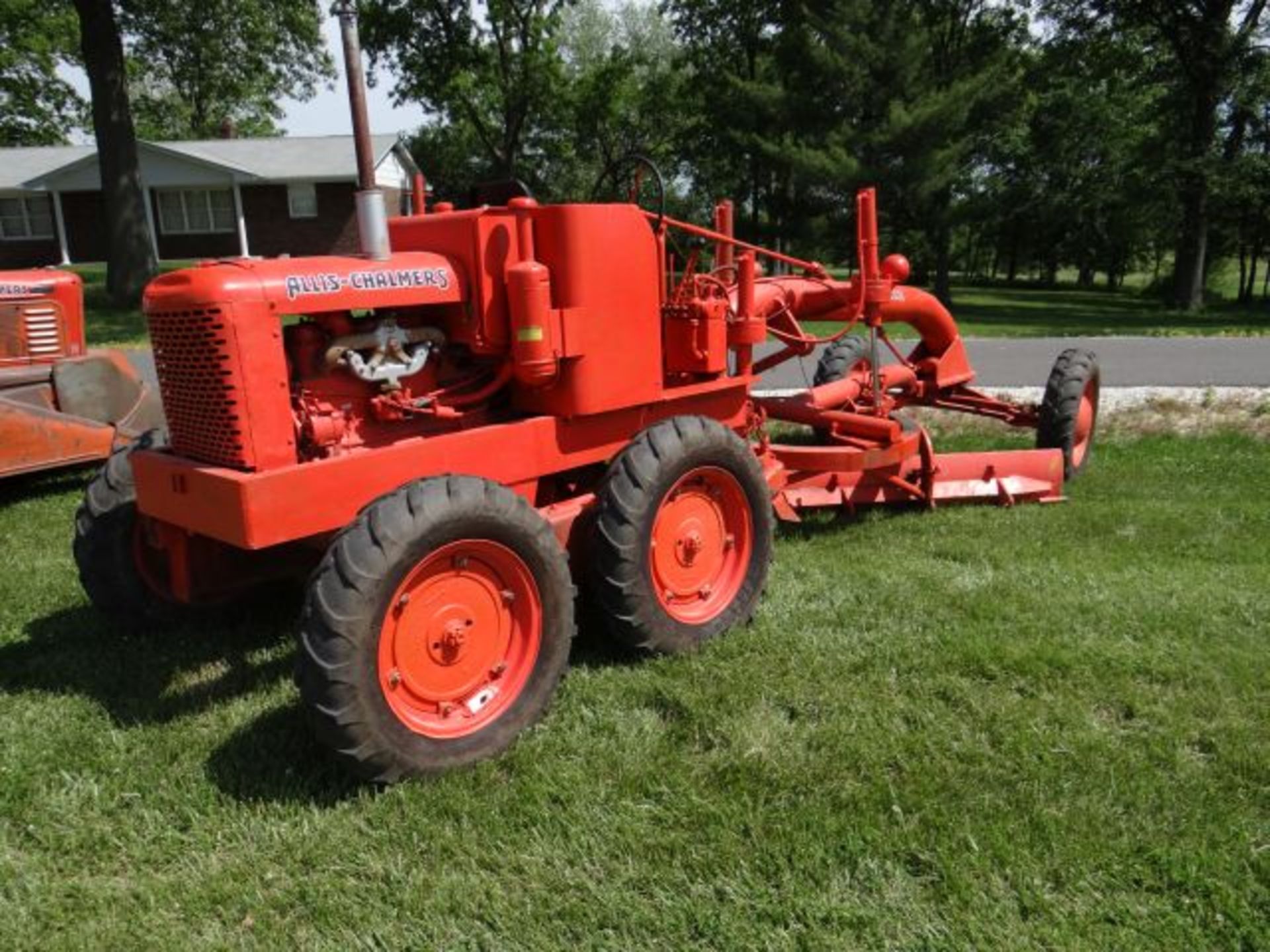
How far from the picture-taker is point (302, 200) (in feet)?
104

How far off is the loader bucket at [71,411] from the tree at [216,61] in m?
19.1

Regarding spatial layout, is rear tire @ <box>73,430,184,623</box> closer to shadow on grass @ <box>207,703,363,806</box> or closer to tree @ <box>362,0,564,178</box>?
shadow on grass @ <box>207,703,363,806</box>

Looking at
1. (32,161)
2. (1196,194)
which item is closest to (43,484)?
(1196,194)

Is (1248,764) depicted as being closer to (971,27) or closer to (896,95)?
(896,95)

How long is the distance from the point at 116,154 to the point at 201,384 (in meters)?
19.8

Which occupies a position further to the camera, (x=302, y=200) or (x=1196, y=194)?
(x=302, y=200)

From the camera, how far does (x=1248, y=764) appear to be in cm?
311

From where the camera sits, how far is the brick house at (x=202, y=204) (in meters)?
30.8

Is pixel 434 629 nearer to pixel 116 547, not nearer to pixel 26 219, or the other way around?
pixel 116 547

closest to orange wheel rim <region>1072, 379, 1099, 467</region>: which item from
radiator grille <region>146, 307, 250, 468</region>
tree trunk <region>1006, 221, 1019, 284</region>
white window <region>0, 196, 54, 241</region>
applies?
radiator grille <region>146, 307, 250, 468</region>

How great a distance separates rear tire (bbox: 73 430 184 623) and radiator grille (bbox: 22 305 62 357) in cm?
338

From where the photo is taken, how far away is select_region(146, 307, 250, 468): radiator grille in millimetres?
3229

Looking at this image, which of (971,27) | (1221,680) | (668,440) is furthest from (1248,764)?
(971,27)

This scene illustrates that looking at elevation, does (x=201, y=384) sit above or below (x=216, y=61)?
below
